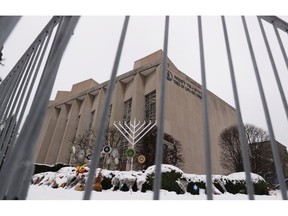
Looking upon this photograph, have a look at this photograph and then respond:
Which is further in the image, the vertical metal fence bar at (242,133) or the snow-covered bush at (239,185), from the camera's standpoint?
the snow-covered bush at (239,185)

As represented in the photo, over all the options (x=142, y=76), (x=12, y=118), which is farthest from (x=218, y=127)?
(x=12, y=118)

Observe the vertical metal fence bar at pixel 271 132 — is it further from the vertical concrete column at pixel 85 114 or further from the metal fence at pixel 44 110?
the vertical concrete column at pixel 85 114

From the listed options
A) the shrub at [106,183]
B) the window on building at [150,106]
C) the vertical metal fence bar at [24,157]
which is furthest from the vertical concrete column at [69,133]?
the vertical metal fence bar at [24,157]

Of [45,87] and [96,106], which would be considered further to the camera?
[96,106]

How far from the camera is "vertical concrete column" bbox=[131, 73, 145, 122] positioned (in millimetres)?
19125

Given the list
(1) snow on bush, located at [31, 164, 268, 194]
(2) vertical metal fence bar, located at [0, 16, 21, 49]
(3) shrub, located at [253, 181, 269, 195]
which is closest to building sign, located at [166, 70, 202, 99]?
(3) shrub, located at [253, 181, 269, 195]

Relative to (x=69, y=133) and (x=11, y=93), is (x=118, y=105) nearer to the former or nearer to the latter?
(x=69, y=133)

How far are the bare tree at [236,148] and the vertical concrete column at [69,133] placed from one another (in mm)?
16248

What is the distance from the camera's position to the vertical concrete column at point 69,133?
2467cm

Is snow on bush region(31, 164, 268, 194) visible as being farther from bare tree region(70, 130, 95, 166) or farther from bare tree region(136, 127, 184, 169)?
bare tree region(70, 130, 95, 166)

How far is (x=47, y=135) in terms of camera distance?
2816 cm
